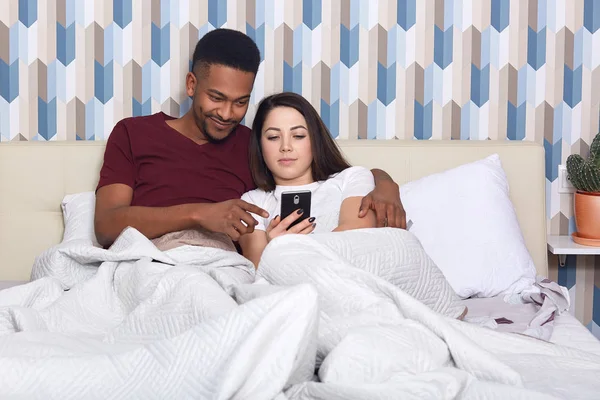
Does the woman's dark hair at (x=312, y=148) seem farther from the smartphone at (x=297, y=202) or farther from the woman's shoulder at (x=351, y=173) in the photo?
the smartphone at (x=297, y=202)

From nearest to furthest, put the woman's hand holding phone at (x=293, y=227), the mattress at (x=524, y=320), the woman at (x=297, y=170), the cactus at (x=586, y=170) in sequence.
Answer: the mattress at (x=524, y=320)
the woman's hand holding phone at (x=293, y=227)
the woman at (x=297, y=170)
the cactus at (x=586, y=170)

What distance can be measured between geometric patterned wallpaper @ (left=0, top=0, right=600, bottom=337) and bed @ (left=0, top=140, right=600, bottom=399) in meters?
0.17

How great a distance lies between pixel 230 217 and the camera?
1729 millimetres

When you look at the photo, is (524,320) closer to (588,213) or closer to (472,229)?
(472,229)

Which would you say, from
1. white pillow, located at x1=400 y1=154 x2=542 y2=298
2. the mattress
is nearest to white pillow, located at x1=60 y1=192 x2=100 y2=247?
white pillow, located at x1=400 y1=154 x2=542 y2=298

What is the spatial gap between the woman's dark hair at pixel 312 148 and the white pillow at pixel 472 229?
0.79 ft

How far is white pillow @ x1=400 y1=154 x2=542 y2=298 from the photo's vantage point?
6.38 feet

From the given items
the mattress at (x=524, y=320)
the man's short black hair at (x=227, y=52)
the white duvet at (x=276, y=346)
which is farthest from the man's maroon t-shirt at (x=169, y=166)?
the mattress at (x=524, y=320)

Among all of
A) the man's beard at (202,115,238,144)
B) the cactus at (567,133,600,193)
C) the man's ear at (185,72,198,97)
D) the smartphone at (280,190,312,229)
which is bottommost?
the smartphone at (280,190,312,229)

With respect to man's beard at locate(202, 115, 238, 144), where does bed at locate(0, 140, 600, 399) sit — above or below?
below

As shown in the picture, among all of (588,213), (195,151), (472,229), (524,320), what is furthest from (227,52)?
(588,213)

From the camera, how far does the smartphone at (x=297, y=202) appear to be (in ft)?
6.09

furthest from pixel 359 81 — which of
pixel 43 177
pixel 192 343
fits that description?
pixel 192 343

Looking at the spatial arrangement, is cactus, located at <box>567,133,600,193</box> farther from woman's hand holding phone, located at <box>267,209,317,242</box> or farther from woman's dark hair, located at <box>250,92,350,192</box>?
woman's hand holding phone, located at <box>267,209,317,242</box>
